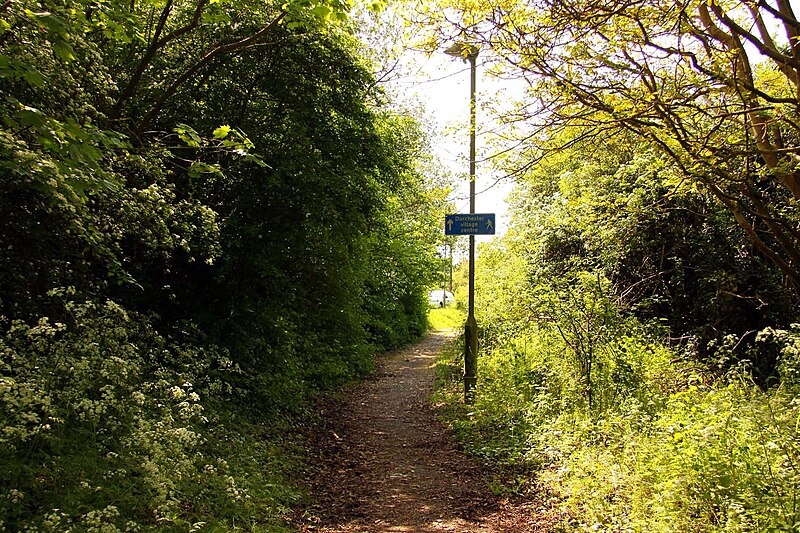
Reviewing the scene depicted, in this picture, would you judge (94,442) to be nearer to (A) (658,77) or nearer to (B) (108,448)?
(B) (108,448)

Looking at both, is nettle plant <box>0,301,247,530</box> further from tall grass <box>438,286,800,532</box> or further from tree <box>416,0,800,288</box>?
tree <box>416,0,800,288</box>

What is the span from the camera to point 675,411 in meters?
5.58

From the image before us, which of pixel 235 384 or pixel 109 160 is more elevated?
pixel 109 160

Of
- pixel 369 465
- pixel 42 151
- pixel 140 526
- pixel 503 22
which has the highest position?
pixel 503 22

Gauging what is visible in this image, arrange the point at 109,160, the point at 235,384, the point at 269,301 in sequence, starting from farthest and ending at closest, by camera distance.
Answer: the point at 269,301 → the point at 235,384 → the point at 109,160

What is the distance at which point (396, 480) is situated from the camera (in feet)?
21.2

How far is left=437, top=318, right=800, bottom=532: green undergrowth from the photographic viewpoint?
3.94m

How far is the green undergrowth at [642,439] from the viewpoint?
12.9ft

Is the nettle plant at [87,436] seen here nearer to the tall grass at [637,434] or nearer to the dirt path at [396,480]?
the dirt path at [396,480]

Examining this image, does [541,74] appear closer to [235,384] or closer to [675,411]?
[675,411]

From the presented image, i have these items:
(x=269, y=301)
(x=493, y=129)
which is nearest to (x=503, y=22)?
(x=493, y=129)

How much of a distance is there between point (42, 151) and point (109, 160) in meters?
1.34

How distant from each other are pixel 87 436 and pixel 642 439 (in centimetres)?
512

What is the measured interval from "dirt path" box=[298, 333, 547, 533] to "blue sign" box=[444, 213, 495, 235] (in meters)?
3.43
